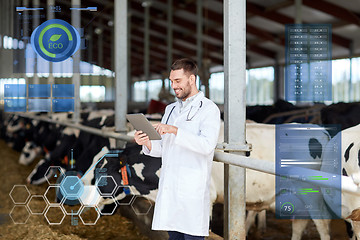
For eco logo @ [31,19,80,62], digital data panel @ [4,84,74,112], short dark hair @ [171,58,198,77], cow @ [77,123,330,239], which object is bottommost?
cow @ [77,123,330,239]

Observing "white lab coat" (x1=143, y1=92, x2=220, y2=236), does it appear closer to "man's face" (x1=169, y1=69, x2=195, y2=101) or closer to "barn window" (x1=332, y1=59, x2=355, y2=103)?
"man's face" (x1=169, y1=69, x2=195, y2=101)

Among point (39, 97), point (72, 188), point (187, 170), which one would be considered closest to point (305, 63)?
point (187, 170)

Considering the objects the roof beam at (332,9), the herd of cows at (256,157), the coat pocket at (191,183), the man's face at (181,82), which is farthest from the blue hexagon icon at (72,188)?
the roof beam at (332,9)

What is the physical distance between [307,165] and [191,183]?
5.28 ft

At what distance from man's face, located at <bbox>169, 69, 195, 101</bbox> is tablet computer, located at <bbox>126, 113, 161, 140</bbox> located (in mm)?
246

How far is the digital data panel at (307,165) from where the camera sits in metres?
3.28

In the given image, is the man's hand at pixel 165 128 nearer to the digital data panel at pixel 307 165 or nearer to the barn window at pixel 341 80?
the digital data panel at pixel 307 165

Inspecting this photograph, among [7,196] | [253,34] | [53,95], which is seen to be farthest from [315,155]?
[253,34]

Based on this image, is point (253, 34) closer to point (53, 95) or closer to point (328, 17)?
point (328, 17)

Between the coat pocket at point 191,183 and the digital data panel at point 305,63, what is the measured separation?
44.5 inches

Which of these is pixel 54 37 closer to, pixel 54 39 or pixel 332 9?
pixel 54 39

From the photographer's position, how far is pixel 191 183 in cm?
236

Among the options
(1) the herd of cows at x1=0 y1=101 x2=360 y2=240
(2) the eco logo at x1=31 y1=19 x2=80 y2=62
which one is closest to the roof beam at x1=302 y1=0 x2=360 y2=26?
(1) the herd of cows at x1=0 y1=101 x2=360 y2=240

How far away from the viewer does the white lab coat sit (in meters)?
2.35
